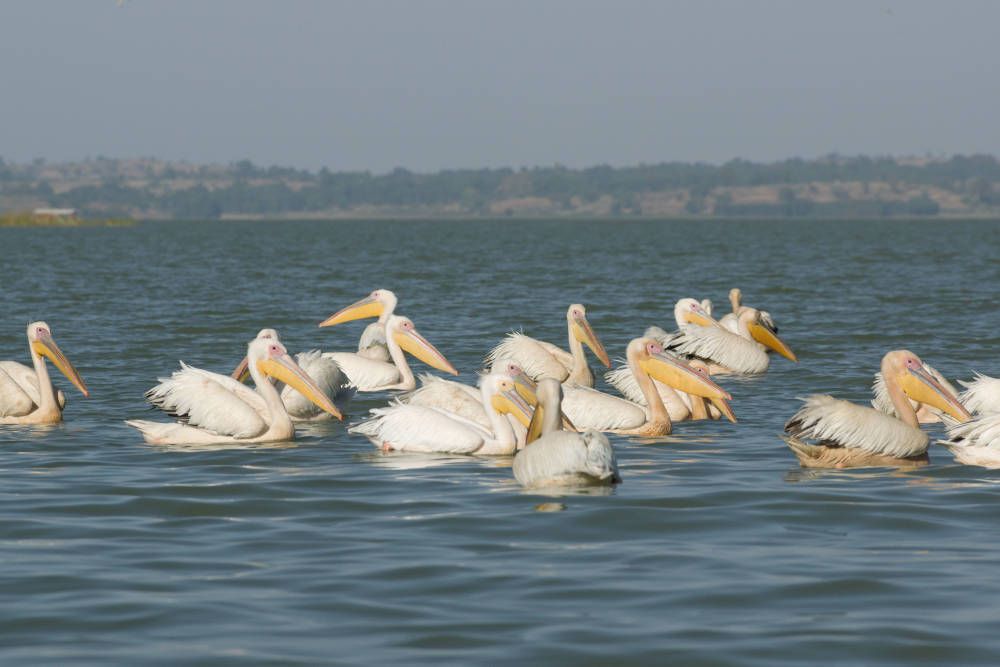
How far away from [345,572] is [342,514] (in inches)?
55.4

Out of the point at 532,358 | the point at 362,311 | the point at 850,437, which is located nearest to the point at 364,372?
the point at 532,358

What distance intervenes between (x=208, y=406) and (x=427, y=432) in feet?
4.45

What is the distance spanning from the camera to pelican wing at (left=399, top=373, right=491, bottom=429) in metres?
10.2

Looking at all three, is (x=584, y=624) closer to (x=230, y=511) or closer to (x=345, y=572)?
(x=345, y=572)

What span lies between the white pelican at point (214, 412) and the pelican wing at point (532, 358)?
3125 millimetres

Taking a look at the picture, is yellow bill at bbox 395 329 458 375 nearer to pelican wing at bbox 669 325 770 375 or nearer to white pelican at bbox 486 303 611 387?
white pelican at bbox 486 303 611 387

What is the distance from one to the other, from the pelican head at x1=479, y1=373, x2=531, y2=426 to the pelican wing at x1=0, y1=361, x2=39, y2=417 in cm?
333

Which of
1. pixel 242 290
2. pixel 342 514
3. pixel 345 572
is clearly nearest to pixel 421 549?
pixel 345 572

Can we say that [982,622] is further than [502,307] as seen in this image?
No

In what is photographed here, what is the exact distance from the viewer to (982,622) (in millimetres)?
5621

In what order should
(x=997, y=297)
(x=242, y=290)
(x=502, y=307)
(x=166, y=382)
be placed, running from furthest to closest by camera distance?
(x=242, y=290), (x=997, y=297), (x=502, y=307), (x=166, y=382)

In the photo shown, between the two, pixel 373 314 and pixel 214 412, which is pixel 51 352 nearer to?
pixel 214 412

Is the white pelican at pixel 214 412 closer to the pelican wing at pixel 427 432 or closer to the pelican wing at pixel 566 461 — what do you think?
the pelican wing at pixel 427 432

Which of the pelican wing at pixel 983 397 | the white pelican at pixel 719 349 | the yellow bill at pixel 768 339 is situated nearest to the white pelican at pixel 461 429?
the pelican wing at pixel 983 397
